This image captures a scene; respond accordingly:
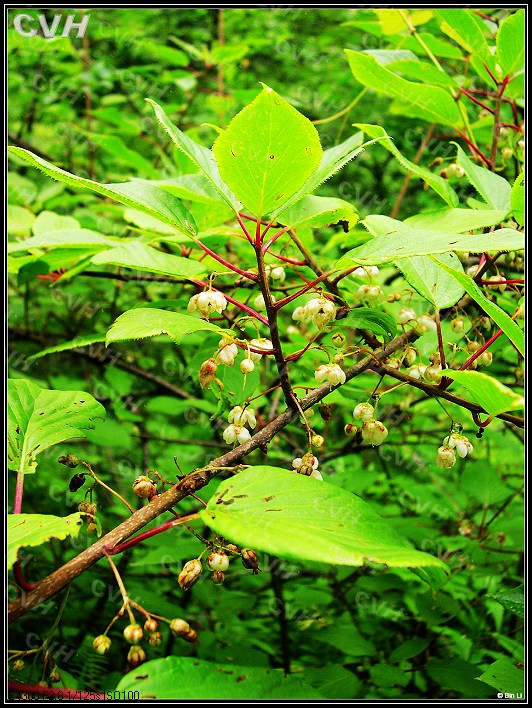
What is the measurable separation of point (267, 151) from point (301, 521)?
21.8 inches

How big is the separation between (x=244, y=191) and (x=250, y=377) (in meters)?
0.48

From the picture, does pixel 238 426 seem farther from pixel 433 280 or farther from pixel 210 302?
pixel 433 280

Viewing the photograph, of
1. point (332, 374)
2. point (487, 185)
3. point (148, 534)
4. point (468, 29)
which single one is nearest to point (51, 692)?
point (148, 534)

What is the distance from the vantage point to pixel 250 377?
125cm

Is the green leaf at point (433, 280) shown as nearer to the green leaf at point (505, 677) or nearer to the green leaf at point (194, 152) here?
the green leaf at point (194, 152)

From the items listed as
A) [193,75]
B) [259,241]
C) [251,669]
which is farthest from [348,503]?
[193,75]

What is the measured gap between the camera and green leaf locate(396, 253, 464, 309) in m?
1.10

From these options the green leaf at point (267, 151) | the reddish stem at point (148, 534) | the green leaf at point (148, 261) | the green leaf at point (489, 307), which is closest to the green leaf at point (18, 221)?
the green leaf at point (148, 261)

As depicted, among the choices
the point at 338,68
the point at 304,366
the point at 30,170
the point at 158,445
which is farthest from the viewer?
the point at 338,68

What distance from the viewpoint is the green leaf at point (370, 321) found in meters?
1.05

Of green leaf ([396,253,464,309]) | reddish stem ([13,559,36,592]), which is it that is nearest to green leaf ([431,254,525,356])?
green leaf ([396,253,464,309])

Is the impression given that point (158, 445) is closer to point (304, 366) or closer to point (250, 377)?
point (304, 366)

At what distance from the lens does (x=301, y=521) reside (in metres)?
0.80

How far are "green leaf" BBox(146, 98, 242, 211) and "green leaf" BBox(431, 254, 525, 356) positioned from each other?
39cm
